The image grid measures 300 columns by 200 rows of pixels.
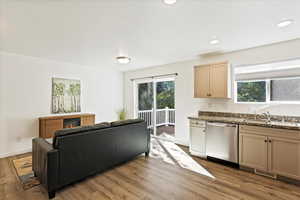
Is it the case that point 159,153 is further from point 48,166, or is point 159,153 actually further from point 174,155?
point 48,166

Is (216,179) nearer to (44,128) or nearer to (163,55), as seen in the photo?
(163,55)

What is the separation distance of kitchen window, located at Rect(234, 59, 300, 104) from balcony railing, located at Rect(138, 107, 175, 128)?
254 centimetres

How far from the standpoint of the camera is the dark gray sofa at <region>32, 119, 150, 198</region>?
2143 mm

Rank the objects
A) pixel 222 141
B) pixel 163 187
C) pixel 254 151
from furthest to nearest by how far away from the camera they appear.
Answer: pixel 222 141 < pixel 254 151 < pixel 163 187

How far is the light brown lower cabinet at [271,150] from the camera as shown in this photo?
2.47 m

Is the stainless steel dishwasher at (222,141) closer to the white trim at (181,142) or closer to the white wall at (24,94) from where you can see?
the white trim at (181,142)

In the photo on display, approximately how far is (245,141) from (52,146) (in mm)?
3338

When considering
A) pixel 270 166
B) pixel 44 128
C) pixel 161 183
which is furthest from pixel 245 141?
pixel 44 128

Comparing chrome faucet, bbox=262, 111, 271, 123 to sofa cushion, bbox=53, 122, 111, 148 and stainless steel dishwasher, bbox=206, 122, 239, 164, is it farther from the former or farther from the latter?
sofa cushion, bbox=53, 122, 111, 148

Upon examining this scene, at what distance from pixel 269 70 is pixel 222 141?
182 cm

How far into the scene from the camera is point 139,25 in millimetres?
2352

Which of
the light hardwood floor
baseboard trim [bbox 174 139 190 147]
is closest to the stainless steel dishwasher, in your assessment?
the light hardwood floor

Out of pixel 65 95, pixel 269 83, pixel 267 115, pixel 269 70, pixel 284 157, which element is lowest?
pixel 284 157

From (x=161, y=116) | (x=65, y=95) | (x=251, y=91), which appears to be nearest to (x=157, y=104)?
(x=161, y=116)
